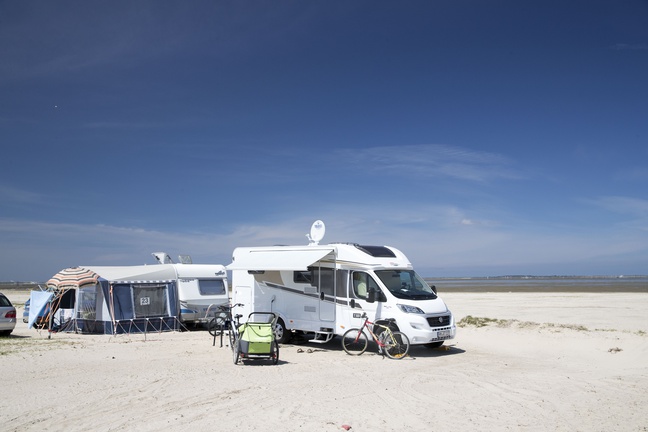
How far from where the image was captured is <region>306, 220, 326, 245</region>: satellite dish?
49.2ft

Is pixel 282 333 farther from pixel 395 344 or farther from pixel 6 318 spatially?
pixel 6 318

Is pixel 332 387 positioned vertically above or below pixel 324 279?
below

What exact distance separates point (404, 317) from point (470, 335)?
15.3 feet

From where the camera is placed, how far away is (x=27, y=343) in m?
14.8

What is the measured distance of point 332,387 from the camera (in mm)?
8906

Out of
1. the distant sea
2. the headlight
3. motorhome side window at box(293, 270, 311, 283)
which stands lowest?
the distant sea

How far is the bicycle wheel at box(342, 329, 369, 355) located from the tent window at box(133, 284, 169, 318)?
7.55 m

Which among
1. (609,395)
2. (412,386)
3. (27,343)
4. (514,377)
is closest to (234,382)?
(412,386)

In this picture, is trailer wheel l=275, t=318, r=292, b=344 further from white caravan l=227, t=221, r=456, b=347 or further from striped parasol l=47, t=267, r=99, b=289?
striped parasol l=47, t=267, r=99, b=289

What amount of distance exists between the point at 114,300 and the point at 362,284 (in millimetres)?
8694

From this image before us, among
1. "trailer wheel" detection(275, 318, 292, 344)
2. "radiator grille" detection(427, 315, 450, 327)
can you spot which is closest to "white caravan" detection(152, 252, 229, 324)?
"trailer wheel" detection(275, 318, 292, 344)

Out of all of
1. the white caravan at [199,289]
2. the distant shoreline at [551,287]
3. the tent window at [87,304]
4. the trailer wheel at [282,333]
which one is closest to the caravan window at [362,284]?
the trailer wheel at [282,333]

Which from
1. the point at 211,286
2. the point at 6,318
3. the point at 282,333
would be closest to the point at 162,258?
the point at 211,286

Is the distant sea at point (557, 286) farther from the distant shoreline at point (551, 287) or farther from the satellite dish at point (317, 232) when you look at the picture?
the satellite dish at point (317, 232)
